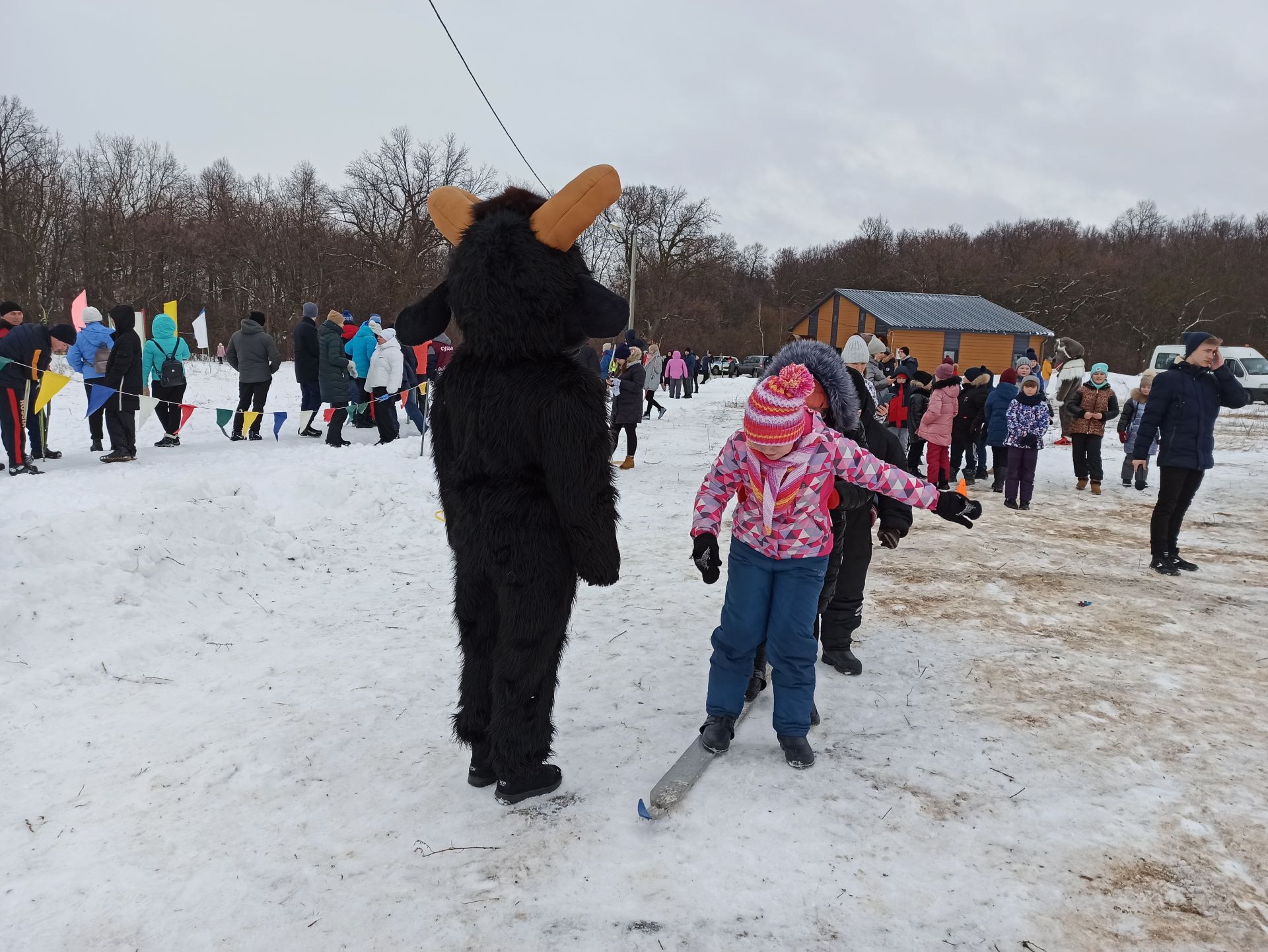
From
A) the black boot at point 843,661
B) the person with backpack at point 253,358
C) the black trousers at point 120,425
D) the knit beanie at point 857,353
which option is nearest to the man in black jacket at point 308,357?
the person with backpack at point 253,358

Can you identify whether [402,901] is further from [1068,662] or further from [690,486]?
[690,486]

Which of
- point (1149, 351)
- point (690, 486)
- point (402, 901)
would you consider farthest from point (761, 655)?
point (1149, 351)

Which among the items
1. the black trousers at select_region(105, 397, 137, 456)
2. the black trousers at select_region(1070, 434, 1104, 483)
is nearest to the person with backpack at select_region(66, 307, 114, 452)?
the black trousers at select_region(105, 397, 137, 456)

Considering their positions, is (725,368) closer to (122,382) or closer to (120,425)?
(122,382)

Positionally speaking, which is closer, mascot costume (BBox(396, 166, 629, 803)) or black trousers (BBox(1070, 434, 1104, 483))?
mascot costume (BBox(396, 166, 629, 803))

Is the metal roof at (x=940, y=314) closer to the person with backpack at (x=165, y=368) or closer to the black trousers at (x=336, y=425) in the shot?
the black trousers at (x=336, y=425)

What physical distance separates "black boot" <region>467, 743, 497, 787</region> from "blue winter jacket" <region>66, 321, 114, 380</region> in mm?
9113

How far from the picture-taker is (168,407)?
11000 mm

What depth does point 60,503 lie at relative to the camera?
22.9 feet

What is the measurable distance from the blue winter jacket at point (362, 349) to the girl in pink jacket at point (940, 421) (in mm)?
8675

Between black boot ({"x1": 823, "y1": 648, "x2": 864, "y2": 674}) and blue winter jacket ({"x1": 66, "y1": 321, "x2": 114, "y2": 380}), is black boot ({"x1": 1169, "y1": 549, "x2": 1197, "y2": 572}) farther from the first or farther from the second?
blue winter jacket ({"x1": 66, "y1": 321, "x2": 114, "y2": 380})

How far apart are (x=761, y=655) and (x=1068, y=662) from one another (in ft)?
6.64

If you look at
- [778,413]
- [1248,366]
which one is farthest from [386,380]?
[1248,366]

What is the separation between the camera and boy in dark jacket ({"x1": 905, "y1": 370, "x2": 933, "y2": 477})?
423 inches
